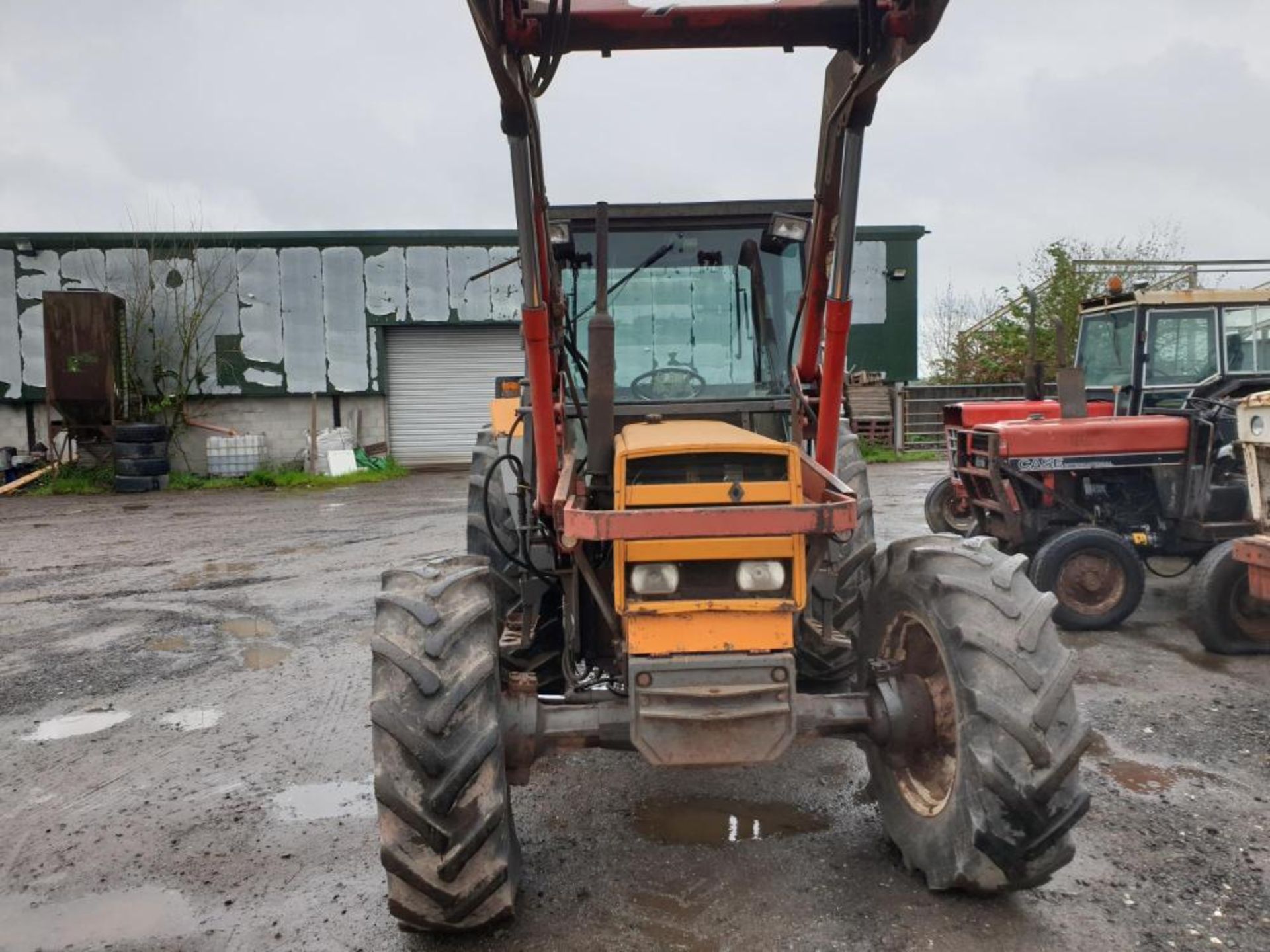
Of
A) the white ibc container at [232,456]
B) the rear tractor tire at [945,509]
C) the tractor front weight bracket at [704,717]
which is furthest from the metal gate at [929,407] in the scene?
the tractor front weight bracket at [704,717]

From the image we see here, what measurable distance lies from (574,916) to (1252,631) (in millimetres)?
5165

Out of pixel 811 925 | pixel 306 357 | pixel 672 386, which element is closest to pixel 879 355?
pixel 306 357

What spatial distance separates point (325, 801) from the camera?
406 centimetres

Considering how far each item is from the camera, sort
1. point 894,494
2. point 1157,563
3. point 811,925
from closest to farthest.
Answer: point 811,925
point 1157,563
point 894,494

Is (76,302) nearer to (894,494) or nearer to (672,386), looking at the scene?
(894,494)

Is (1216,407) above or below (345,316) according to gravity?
below

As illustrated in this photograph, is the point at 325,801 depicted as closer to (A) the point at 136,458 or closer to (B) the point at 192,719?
(B) the point at 192,719

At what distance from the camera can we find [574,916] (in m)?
3.08

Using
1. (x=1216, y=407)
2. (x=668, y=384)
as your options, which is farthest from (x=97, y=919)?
(x=1216, y=407)

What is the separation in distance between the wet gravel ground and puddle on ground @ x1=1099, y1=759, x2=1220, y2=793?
0.04ft

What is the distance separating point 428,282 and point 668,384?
1775cm

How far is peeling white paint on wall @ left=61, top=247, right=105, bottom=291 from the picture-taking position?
1991cm

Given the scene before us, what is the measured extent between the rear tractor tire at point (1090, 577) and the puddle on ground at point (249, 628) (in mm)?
5405

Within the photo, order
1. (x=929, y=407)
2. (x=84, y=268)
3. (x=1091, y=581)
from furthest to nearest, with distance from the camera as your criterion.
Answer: (x=929, y=407)
(x=84, y=268)
(x=1091, y=581)
